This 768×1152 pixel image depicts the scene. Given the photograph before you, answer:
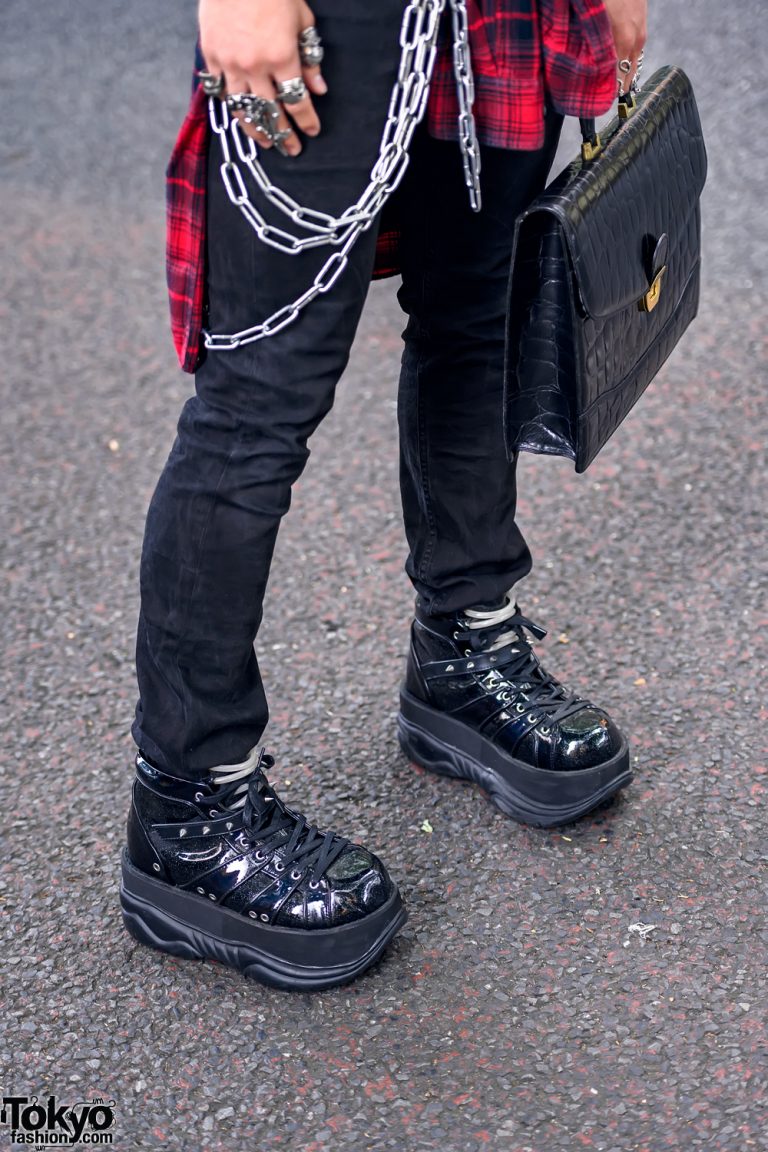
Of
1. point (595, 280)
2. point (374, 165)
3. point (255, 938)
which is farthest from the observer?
point (255, 938)

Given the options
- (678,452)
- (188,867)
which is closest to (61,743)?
(188,867)

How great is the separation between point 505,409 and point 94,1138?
867mm

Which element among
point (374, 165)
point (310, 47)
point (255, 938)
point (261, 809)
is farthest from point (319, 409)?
point (255, 938)

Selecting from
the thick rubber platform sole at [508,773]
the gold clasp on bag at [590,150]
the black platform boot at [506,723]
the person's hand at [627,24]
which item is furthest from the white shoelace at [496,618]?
the person's hand at [627,24]

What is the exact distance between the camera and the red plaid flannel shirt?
133 centimetres

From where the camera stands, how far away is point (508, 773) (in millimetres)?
1752

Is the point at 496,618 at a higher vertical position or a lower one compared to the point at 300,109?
lower

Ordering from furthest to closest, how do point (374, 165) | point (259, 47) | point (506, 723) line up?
point (506, 723) < point (374, 165) < point (259, 47)

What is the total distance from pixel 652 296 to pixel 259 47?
1.91 ft

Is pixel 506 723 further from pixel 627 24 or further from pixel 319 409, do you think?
pixel 627 24

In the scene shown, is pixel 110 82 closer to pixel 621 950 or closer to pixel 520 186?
pixel 520 186

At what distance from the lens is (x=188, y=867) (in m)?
1.55

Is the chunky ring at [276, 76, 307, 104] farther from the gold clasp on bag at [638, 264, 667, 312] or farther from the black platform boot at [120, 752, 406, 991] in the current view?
the black platform boot at [120, 752, 406, 991]

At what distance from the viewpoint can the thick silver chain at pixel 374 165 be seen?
4.16 ft
